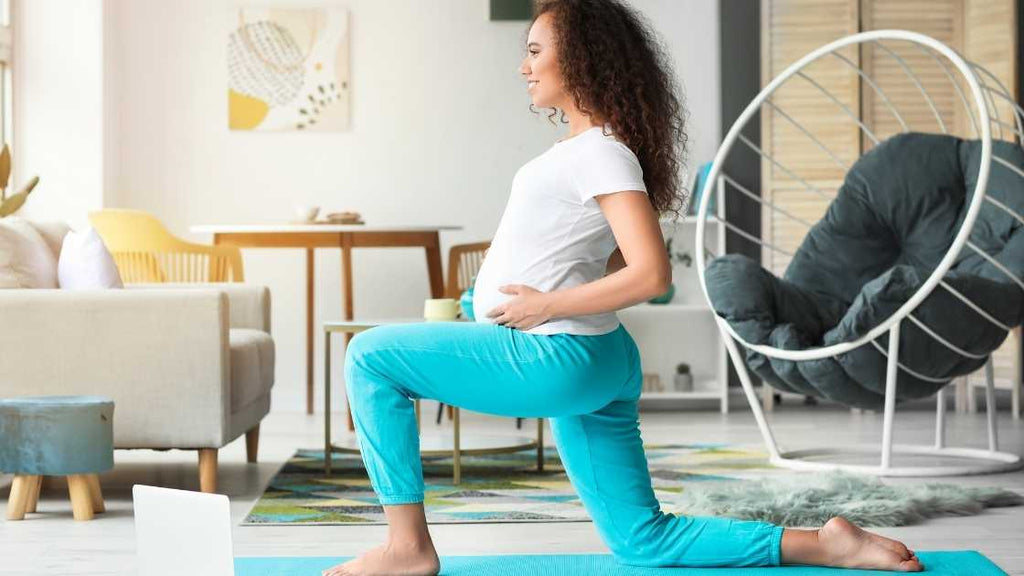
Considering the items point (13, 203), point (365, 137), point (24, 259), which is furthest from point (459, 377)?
point (365, 137)

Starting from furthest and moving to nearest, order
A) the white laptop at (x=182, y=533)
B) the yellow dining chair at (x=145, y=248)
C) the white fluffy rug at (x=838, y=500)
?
the yellow dining chair at (x=145, y=248)
the white fluffy rug at (x=838, y=500)
the white laptop at (x=182, y=533)

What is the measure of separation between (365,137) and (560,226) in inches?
158

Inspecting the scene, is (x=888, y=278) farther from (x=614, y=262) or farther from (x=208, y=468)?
(x=208, y=468)

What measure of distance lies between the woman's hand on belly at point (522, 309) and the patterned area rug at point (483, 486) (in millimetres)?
1101

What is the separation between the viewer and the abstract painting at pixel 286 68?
20.0ft

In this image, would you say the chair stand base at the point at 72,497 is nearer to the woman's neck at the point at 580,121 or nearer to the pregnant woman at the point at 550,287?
the pregnant woman at the point at 550,287

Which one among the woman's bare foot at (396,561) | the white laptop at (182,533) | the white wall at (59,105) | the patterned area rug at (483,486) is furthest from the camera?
the white wall at (59,105)

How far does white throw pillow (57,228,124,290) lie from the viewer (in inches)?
148

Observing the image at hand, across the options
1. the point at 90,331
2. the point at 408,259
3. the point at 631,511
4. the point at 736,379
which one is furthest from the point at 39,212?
the point at 631,511

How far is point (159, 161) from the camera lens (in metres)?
6.10

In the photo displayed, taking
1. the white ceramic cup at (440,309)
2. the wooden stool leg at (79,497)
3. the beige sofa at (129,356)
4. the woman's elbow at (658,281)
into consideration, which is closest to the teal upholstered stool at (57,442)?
the wooden stool leg at (79,497)

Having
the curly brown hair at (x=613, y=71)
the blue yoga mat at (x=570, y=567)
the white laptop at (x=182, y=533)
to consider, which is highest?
the curly brown hair at (x=613, y=71)

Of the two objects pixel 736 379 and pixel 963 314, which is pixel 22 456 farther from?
pixel 736 379

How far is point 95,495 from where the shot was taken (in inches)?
130
